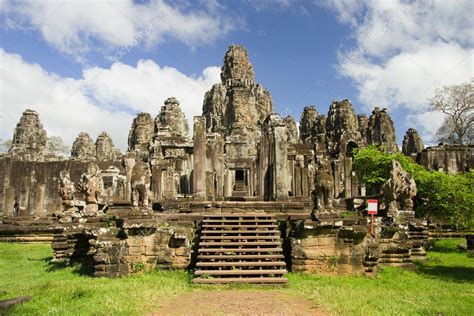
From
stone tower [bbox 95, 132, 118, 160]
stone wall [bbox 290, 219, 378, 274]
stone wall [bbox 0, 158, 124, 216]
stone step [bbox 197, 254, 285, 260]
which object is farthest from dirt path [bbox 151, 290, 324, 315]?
stone tower [bbox 95, 132, 118, 160]

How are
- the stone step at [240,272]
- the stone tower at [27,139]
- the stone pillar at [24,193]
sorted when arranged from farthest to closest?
the stone tower at [27,139] → the stone pillar at [24,193] → the stone step at [240,272]

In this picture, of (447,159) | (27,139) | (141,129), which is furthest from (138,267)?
(141,129)

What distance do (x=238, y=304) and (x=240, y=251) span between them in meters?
2.44

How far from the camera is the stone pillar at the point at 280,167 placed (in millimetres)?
14359

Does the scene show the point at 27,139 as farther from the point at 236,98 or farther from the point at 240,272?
the point at 240,272

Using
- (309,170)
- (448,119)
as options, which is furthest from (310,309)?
(448,119)

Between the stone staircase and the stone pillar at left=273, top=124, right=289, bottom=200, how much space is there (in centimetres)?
374

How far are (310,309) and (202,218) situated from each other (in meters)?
4.71

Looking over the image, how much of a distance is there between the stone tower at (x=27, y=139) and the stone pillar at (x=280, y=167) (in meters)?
27.7

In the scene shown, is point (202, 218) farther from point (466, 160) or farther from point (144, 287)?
point (466, 160)

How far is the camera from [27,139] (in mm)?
34625

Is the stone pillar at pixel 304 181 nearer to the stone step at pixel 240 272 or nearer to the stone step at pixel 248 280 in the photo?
the stone step at pixel 240 272

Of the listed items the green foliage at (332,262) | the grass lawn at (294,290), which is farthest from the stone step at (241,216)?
the green foliage at (332,262)

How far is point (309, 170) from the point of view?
20.5 metres
